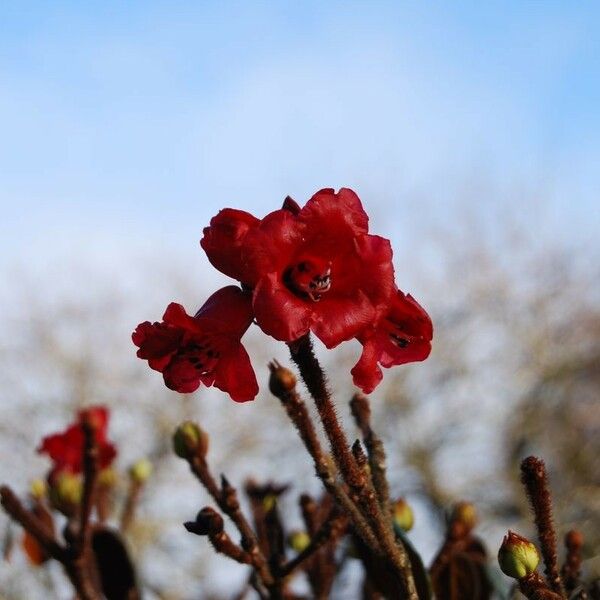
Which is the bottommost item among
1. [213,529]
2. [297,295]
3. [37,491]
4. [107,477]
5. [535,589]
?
[535,589]

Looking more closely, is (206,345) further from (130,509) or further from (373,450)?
(130,509)

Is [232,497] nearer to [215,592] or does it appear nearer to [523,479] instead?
[523,479]

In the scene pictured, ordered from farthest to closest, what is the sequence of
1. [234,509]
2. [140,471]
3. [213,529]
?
[140,471] → [234,509] → [213,529]

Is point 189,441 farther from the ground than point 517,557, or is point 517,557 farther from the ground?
point 189,441

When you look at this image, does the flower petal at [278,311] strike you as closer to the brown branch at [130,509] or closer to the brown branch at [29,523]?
the brown branch at [29,523]

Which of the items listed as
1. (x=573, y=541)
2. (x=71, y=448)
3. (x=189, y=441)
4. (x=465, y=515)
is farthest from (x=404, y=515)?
(x=71, y=448)

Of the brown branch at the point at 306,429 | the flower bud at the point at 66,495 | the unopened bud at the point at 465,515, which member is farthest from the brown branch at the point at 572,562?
the flower bud at the point at 66,495

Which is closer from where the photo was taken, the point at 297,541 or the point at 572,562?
the point at 572,562
